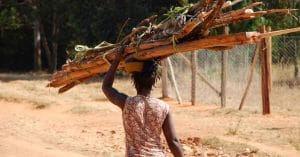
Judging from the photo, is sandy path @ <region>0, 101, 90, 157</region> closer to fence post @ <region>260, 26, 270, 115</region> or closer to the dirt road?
the dirt road

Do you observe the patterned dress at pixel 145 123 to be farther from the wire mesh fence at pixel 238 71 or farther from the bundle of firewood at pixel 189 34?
the wire mesh fence at pixel 238 71

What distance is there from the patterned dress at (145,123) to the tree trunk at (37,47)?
78.1ft

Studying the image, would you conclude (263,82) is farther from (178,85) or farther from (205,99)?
(178,85)

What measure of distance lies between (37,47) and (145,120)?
82.2 feet

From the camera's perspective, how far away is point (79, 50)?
598 centimetres

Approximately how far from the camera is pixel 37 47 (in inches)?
1115

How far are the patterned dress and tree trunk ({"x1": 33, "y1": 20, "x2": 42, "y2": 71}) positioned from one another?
23.8 metres

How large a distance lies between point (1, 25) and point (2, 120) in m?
13.0

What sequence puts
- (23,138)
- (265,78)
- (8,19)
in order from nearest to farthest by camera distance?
1. (23,138)
2. (265,78)
3. (8,19)

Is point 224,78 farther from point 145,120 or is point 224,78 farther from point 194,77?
point 145,120

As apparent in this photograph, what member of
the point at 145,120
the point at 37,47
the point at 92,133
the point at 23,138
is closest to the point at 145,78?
the point at 145,120

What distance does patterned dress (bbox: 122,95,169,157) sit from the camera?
3.90m

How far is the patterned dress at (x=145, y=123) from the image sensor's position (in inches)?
154

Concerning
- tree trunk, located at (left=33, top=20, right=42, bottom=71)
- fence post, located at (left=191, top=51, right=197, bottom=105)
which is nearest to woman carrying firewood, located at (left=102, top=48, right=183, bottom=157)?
fence post, located at (left=191, top=51, right=197, bottom=105)
